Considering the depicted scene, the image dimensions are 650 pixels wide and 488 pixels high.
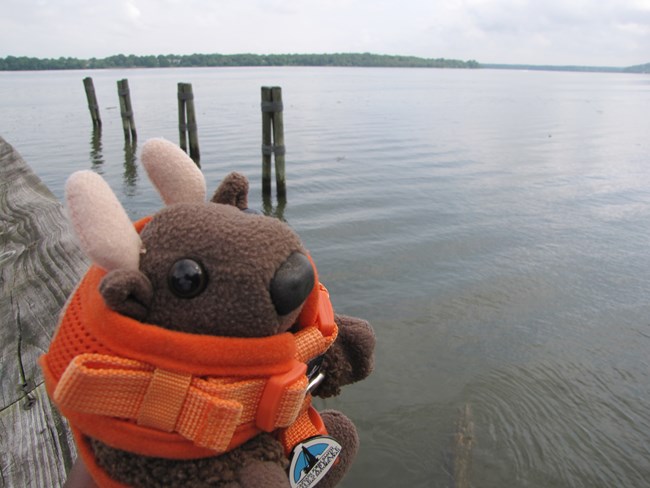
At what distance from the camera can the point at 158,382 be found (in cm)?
87

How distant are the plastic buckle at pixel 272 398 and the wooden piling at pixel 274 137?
9.46 metres

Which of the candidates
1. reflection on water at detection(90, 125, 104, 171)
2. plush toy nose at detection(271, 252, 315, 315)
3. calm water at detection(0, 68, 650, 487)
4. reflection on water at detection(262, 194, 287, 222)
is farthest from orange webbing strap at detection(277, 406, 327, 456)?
reflection on water at detection(90, 125, 104, 171)

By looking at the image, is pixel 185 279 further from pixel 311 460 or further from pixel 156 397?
pixel 311 460

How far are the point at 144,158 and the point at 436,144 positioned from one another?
15316 mm

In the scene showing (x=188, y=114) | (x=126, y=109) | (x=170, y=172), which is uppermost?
(x=170, y=172)

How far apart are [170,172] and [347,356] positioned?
68 cm

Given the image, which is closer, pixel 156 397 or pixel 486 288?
pixel 156 397

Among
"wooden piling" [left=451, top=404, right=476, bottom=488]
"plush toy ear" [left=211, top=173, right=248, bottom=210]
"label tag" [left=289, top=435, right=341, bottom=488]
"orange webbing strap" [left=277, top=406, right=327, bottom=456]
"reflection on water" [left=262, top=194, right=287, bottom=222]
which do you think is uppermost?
"plush toy ear" [left=211, top=173, right=248, bottom=210]

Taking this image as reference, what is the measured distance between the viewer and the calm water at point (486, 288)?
3.51m

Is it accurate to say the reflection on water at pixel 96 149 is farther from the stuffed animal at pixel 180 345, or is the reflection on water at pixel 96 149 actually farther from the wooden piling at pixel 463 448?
the stuffed animal at pixel 180 345

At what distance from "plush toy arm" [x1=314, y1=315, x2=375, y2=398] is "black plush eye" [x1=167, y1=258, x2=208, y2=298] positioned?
54 centimetres

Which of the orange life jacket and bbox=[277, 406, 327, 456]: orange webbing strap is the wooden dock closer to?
the orange life jacket

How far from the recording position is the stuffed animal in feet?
2.83

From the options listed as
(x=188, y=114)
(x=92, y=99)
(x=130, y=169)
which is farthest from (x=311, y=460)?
(x=92, y=99)
